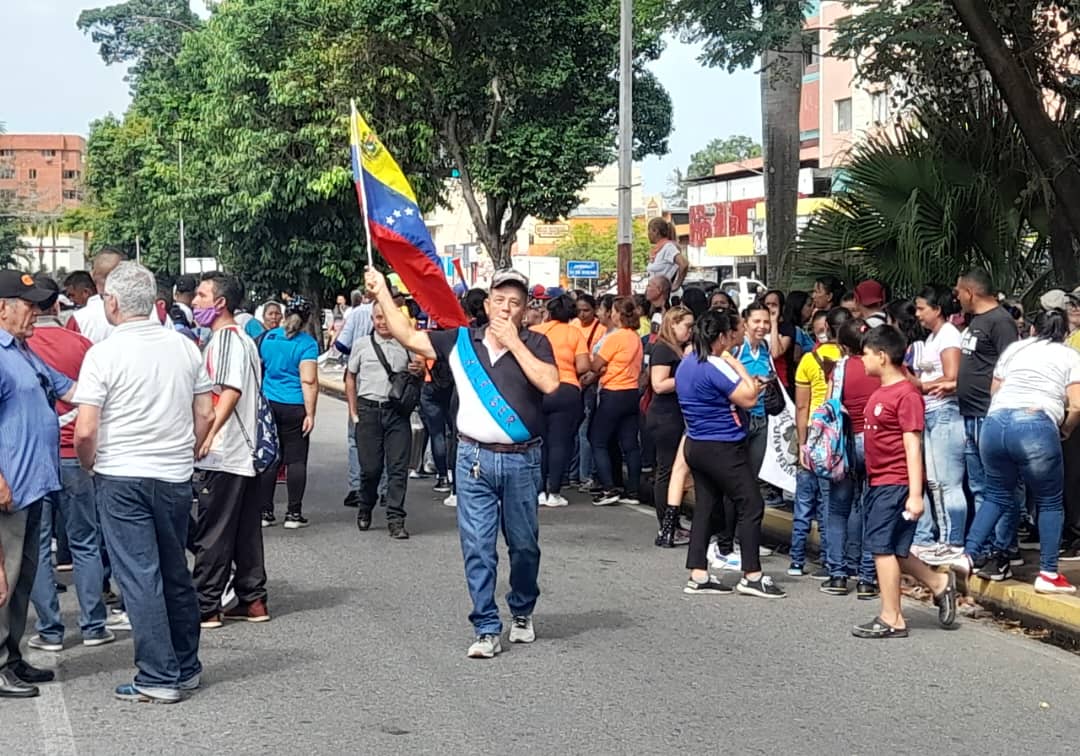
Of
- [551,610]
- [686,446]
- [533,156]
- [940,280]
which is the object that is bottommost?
[551,610]

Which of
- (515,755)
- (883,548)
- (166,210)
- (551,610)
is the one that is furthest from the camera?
(166,210)

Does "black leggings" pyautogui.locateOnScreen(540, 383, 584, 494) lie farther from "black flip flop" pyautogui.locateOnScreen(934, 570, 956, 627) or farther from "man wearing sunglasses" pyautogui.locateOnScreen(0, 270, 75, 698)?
"man wearing sunglasses" pyautogui.locateOnScreen(0, 270, 75, 698)

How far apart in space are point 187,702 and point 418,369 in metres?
5.56

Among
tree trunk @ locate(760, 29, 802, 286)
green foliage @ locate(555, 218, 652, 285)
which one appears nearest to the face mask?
tree trunk @ locate(760, 29, 802, 286)

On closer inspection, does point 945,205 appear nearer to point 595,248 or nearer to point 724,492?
point 724,492

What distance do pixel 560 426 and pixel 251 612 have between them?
17.9ft

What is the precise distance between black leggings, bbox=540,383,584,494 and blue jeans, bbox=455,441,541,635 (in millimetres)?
5725

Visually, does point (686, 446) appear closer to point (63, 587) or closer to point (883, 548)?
point (883, 548)

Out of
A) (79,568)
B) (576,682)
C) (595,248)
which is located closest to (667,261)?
(79,568)

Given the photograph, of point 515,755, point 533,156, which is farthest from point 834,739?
point 533,156

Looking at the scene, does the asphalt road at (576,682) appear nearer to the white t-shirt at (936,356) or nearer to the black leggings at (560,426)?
the white t-shirt at (936,356)

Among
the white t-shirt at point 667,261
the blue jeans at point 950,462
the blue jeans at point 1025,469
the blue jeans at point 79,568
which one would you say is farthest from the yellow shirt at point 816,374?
the white t-shirt at point 667,261

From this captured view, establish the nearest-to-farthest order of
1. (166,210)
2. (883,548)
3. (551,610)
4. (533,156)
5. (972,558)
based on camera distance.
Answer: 1. (883,548)
2. (551,610)
3. (972,558)
4. (533,156)
5. (166,210)

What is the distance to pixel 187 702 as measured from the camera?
7082 mm
